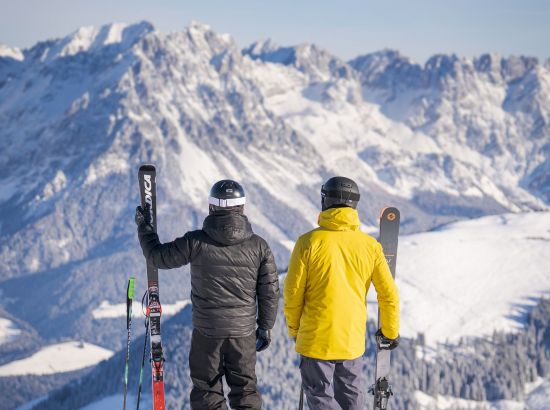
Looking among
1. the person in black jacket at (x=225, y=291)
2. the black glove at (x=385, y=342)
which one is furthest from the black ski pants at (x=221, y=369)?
the black glove at (x=385, y=342)

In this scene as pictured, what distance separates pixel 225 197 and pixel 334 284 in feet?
8.25

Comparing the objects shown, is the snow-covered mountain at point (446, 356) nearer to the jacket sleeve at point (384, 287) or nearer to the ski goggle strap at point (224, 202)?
the jacket sleeve at point (384, 287)

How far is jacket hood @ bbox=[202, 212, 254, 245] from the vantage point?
13.0m

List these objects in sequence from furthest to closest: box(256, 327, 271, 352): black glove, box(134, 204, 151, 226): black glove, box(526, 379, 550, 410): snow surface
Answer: box(526, 379, 550, 410): snow surface → box(134, 204, 151, 226): black glove → box(256, 327, 271, 352): black glove

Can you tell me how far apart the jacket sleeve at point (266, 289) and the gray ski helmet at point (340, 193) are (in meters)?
1.50

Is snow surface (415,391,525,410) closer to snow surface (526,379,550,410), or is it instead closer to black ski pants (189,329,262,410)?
snow surface (526,379,550,410)

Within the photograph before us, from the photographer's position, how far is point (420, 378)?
14125cm

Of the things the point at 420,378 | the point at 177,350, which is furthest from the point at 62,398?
the point at 420,378

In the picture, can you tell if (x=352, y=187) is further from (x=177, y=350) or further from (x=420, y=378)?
(x=177, y=350)

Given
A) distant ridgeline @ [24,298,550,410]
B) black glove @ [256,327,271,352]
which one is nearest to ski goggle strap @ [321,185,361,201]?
black glove @ [256,327,271,352]

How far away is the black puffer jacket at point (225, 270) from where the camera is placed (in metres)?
13.1

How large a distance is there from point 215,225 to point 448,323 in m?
177

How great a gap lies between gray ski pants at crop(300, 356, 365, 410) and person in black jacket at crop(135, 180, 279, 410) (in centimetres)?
112

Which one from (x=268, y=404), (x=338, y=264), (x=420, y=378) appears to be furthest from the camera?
(x=420, y=378)
